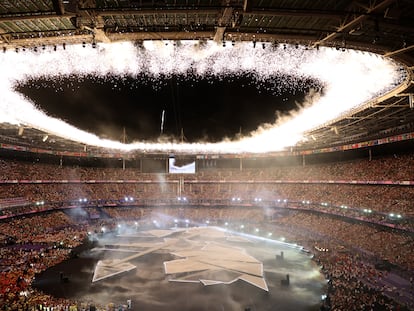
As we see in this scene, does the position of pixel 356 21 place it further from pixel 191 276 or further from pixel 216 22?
pixel 191 276

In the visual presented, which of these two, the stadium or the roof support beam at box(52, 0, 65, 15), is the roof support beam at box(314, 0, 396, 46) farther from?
the roof support beam at box(52, 0, 65, 15)

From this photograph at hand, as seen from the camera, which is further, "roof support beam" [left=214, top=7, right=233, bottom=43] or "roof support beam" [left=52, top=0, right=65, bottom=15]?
"roof support beam" [left=214, top=7, right=233, bottom=43]

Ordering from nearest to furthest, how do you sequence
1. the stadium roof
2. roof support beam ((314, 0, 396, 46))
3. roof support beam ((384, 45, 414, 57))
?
roof support beam ((314, 0, 396, 46)) < the stadium roof < roof support beam ((384, 45, 414, 57))

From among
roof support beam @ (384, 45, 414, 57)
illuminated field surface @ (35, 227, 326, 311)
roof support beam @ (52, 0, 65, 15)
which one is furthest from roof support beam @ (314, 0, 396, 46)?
illuminated field surface @ (35, 227, 326, 311)

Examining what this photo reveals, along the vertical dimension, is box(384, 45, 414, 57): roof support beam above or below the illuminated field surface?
above

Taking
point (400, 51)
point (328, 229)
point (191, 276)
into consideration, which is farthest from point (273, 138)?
point (400, 51)

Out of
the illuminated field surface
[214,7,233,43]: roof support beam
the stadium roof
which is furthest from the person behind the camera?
the illuminated field surface

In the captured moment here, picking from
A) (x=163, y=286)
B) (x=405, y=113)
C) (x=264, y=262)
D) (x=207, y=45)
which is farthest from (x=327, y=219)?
(x=207, y=45)

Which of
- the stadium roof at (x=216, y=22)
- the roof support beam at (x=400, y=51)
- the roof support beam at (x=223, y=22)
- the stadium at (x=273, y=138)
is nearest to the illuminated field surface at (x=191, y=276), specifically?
the stadium at (x=273, y=138)
